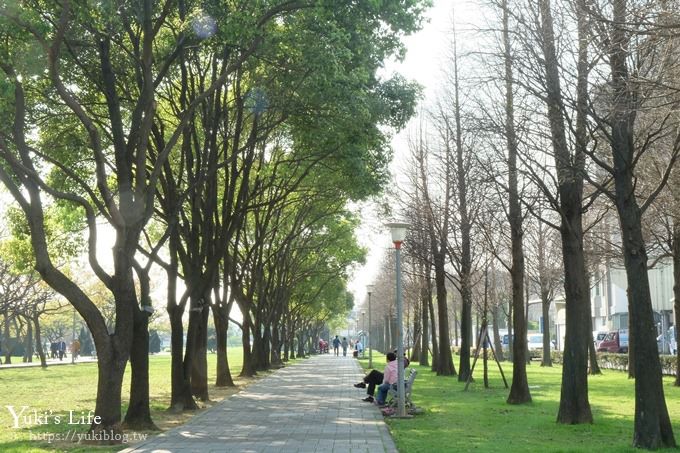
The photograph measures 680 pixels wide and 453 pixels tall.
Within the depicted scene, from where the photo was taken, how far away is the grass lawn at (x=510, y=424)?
12.1 metres

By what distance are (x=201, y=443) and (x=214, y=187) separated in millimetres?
8958

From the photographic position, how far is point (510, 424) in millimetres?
15055

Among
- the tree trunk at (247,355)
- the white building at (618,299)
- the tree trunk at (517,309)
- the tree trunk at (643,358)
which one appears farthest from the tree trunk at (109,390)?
the white building at (618,299)

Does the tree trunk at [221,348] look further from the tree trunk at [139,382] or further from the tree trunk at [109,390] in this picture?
the tree trunk at [109,390]

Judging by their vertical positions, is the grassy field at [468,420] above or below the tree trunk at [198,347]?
below

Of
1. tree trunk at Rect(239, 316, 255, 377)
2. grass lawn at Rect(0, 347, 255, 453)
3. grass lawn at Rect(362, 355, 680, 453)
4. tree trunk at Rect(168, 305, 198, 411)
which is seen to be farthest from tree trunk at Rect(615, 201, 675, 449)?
tree trunk at Rect(239, 316, 255, 377)

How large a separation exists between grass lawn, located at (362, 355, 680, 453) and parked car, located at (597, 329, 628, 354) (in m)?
26.4

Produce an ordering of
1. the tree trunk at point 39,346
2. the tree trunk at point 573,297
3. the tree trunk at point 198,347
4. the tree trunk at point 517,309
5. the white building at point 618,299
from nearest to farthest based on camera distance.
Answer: the tree trunk at point 573,297 → the tree trunk at point 517,309 → the tree trunk at point 198,347 → the tree trunk at point 39,346 → the white building at point 618,299

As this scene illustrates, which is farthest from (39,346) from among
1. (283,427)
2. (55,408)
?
(283,427)

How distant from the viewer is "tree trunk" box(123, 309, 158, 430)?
48.7ft

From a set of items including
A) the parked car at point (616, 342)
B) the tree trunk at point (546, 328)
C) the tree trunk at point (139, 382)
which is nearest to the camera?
the tree trunk at point (139, 382)

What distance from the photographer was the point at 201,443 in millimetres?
12695

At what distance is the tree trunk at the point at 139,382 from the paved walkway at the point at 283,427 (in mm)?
650

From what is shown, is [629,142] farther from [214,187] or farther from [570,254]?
[214,187]
